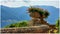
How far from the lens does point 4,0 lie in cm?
177

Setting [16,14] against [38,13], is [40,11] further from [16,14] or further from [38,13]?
[16,14]

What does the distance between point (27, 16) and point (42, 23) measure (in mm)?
260

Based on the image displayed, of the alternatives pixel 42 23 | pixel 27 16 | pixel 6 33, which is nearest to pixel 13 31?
pixel 6 33

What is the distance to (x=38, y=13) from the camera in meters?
1.78

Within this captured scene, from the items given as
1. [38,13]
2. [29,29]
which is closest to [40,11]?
[38,13]

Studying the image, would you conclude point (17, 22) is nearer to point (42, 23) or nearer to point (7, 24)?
point (7, 24)

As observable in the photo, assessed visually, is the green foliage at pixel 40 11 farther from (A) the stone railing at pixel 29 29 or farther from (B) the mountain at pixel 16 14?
(A) the stone railing at pixel 29 29

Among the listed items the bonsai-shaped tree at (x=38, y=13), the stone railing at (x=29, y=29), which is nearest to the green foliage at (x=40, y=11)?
the bonsai-shaped tree at (x=38, y=13)

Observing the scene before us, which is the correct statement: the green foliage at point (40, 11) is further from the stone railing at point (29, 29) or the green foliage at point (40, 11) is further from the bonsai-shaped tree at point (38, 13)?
the stone railing at point (29, 29)

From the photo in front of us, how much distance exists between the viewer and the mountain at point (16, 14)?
1764 millimetres

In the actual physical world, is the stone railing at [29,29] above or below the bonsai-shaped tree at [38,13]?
below

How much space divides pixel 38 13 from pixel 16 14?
0.35 meters

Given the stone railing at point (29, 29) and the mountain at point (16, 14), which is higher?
the mountain at point (16, 14)

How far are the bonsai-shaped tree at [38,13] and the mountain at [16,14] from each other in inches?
2.2
